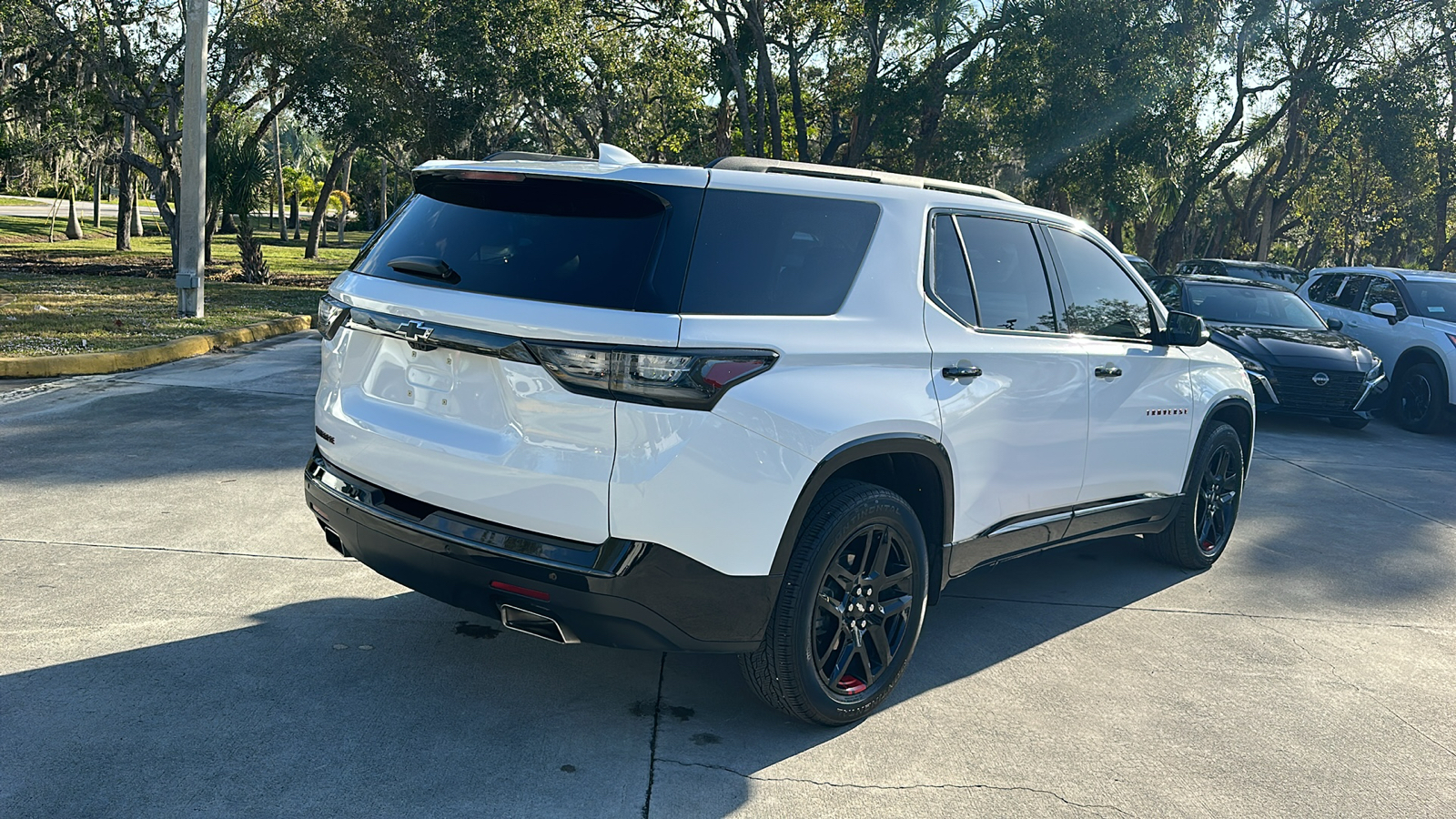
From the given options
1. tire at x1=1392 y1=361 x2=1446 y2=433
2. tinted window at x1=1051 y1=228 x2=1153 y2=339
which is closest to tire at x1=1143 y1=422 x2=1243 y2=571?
tinted window at x1=1051 y1=228 x2=1153 y2=339

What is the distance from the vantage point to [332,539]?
391 cm

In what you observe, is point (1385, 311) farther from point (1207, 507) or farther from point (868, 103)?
point (868, 103)

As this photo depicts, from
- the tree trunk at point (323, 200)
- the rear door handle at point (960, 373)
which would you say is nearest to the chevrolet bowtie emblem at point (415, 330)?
the rear door handle at point (960, 373)

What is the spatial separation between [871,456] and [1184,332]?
2.30 metres

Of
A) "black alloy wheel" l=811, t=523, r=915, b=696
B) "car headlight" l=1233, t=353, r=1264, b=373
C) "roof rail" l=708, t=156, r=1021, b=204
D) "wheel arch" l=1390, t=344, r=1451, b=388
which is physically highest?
"roof rail" l=708, t=156, r=1021, b=204

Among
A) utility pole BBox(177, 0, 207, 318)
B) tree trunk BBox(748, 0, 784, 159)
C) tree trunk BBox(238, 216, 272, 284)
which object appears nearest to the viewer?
utility pole BBox(177, 0, 207, 318)

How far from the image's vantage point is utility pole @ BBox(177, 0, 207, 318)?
1344 cm

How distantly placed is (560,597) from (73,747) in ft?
4.86

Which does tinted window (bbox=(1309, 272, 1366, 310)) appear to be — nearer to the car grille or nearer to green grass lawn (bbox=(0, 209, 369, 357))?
the car grille

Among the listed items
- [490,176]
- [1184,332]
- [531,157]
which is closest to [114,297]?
[531,157]

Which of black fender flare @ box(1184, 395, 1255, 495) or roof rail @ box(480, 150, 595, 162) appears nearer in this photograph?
roof rail @ box(480, 150, 595, 162)

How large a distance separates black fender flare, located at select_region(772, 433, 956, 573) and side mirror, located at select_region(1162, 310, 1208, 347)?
1.87m

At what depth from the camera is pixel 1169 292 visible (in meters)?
12.6

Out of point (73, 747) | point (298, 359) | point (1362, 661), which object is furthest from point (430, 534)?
point (298, 359)
